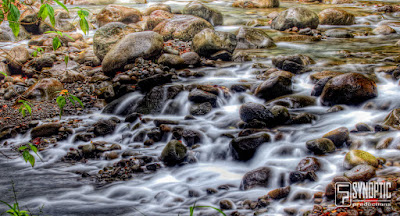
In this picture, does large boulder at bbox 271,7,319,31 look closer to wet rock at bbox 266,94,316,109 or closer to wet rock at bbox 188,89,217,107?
wet rock at bbox 266,94,316,109

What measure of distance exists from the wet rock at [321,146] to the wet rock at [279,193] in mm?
1035

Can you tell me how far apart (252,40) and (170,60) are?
338 centimetres

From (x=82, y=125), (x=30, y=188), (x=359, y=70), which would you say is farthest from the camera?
(x=359, y=70)

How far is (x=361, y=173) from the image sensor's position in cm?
345

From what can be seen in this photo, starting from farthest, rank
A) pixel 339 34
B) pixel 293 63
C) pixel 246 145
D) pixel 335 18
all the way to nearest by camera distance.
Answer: pixel 335 18
pixel 339 34
pixel 293 63
pixel 246 145

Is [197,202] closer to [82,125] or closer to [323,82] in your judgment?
[82,125]

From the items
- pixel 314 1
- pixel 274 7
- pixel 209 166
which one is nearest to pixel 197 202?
pixel 209 166

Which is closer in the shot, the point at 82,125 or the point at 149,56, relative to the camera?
the point at 82,125

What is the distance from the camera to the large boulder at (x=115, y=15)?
13.6 meters

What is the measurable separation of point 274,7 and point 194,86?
1491 cm

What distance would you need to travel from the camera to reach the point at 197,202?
3.77 metres

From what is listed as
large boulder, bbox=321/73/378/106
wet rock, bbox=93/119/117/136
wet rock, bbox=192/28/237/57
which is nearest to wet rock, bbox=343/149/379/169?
large boulder, bbox=321/73/378/106

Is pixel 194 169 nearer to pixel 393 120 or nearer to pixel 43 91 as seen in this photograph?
pixel 393 120

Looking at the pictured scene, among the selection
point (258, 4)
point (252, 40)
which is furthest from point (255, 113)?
point (258, 4)
